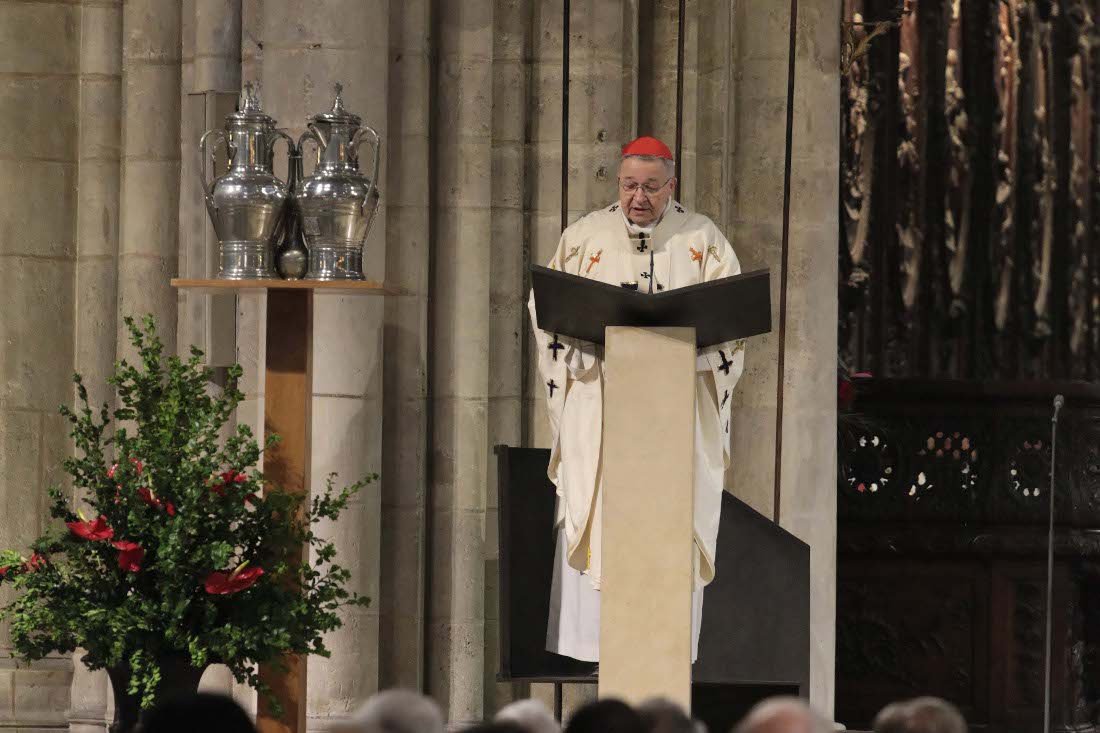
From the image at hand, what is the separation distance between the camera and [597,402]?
6.11 meters

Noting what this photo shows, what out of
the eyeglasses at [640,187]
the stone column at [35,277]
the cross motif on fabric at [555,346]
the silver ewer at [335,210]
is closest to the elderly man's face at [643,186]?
the eyeglasses at [640,187]

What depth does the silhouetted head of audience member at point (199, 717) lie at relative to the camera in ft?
9.32

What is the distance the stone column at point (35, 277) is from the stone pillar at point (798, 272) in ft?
8.51

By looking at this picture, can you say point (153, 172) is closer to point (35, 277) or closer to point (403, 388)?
point (35, 277)

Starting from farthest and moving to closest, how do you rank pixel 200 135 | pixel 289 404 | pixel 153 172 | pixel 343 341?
1. pixel 153 172
2. pixel 200 135
3. pixel 343 341
4. pixel 289 404

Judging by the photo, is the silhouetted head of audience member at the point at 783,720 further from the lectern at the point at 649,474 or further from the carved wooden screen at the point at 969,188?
the carved wooden screen at the point at 969,188

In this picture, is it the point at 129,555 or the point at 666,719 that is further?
the point at 129,555

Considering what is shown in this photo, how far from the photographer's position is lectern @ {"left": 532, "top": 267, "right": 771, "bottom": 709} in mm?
4980

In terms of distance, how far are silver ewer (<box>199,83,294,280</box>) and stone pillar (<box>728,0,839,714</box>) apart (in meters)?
2.44

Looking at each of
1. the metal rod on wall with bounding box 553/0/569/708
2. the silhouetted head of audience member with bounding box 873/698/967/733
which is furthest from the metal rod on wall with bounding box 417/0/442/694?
the silhouetted head of audience member with bounding box 873/698/967/733

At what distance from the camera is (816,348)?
7738mm

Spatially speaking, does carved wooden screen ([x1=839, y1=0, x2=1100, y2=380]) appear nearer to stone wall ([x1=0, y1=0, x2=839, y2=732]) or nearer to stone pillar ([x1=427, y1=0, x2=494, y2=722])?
stone wall ([x1=0, y1=0, x2=839, y2=732])

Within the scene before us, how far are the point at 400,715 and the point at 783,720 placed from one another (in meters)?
0.57

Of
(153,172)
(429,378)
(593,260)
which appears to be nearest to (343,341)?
(429,378)
